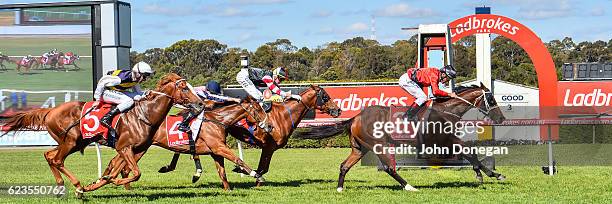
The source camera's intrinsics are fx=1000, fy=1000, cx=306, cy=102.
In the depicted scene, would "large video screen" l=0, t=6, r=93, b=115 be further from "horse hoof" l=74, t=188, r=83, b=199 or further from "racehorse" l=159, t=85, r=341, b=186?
"horse hoof" l=74, t=188, r=83, b=199

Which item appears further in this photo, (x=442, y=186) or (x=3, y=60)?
(x=3, y=60)

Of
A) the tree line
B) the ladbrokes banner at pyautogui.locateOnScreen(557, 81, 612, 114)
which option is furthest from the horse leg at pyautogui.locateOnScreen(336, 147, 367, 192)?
the tree line

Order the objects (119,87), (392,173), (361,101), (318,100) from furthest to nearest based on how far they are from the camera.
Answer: (361,101), (318,100), (392,173), (119,87)

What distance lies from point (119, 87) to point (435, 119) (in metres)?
3.79

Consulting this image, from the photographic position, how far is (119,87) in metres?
11.2

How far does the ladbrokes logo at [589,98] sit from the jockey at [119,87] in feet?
54.9

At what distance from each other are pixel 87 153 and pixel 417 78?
13082 millimetres

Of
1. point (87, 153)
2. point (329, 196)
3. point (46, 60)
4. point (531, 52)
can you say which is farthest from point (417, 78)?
point (87, 153)

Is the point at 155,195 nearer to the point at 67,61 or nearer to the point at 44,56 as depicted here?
the point at 67,61

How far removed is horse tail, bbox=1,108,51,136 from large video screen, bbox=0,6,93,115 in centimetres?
716

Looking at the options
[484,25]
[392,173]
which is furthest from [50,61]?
[392,173]

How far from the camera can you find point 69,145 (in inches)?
436

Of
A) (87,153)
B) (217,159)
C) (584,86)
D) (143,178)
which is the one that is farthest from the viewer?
(584,86)

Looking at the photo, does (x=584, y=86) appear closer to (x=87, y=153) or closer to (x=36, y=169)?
(x=87, y=153)
